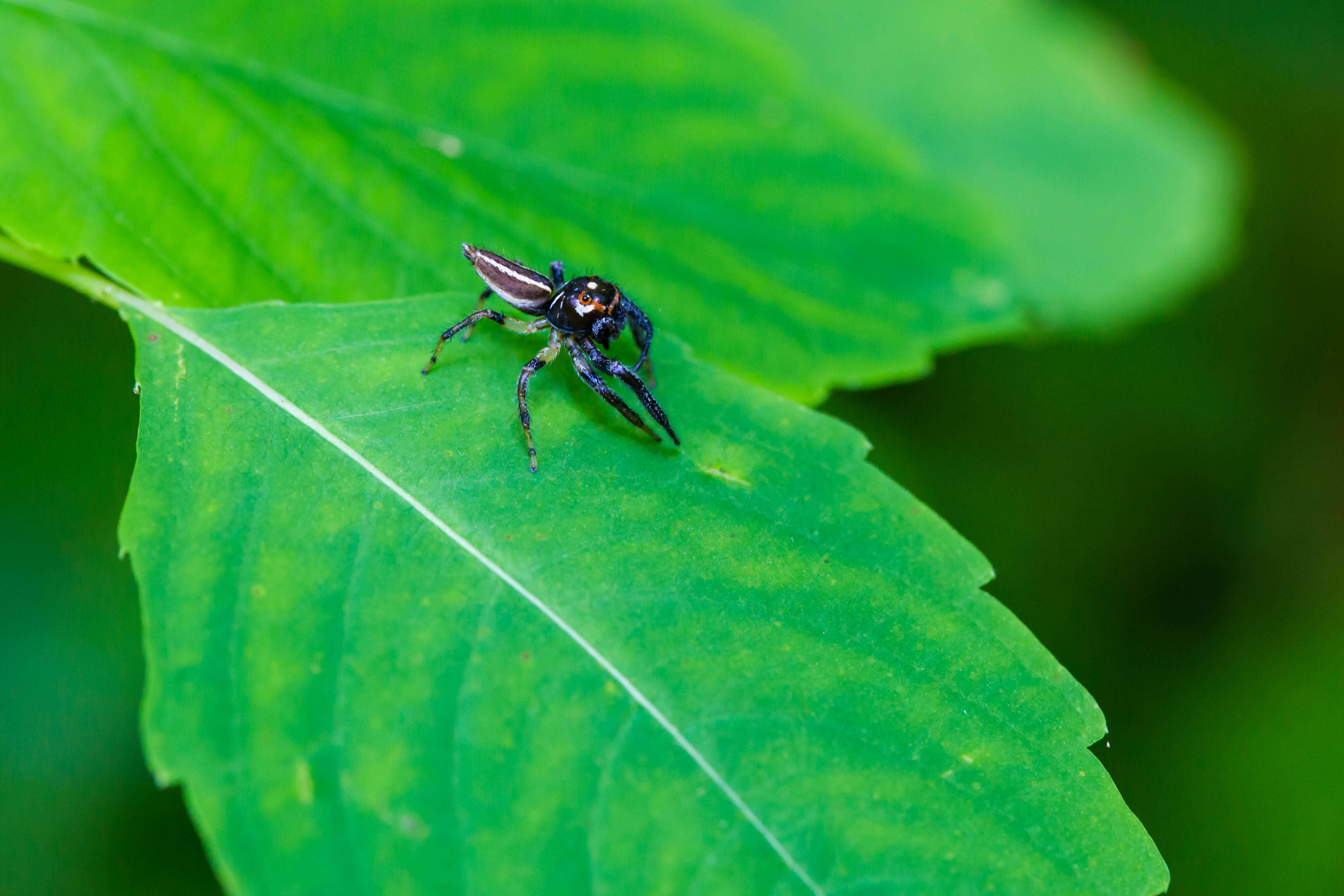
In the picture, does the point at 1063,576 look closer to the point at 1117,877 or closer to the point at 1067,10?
the point at 1067,10

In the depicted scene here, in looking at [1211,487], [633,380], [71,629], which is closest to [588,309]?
[633,380]

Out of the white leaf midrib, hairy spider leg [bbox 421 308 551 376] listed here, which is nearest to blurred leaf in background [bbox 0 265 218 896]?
the white leaf midrib

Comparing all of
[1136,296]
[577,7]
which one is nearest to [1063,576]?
[1136,296]

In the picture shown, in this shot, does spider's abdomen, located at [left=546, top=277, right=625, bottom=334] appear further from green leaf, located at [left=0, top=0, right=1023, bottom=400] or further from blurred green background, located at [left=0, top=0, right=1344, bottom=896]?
blurred green background, located at [left=0, top=0, right=1344, bottom=896]

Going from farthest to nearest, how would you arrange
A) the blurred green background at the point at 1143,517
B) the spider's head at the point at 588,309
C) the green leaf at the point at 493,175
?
the blurred green background at the point at 1143,517
the spider's head at the point at 588,309
the green leaf at the point at 493,175

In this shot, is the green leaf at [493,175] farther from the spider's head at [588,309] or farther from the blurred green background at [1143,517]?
the blurred green background at [1143,517]

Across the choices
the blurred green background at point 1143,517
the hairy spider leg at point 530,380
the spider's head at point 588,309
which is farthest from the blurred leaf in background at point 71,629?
the hairy spider leg at point 530,380

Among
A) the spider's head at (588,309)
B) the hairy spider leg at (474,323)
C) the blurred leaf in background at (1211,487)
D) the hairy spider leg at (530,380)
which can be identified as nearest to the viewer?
the hairy spider leg at (530,380)
